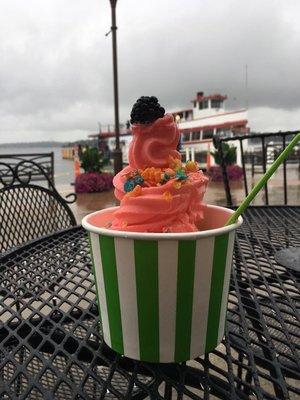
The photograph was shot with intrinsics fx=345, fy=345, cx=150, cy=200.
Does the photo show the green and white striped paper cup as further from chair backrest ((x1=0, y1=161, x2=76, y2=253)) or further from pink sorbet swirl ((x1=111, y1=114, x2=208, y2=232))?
chair backrest ((x1=0, y1=161, x2=76, y2=253))

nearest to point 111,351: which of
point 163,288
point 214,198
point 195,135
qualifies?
point 163,288

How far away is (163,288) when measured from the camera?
0.55 metres

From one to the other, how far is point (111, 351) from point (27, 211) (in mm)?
1621

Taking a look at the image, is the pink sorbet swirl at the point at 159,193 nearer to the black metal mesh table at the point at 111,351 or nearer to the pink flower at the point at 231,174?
the black metal mesh table at the point at 111,351

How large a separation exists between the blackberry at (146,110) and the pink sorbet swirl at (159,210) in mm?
134

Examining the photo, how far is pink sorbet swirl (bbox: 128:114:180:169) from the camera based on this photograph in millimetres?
693

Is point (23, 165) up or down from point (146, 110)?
down

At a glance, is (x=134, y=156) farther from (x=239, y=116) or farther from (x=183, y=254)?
(x=239, y=116)

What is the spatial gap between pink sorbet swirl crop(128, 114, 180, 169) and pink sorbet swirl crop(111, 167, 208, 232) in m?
0.08

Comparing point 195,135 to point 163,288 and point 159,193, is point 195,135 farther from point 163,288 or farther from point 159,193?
point 163,288

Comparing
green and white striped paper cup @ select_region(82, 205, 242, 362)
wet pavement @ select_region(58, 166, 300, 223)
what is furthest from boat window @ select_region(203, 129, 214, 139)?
green and white striped paper cup @ select_region(82, 205, 242, 362)

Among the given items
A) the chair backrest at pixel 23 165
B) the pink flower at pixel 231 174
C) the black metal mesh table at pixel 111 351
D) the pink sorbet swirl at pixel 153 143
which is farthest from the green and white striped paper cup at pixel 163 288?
the pink flower at pixel 231 174

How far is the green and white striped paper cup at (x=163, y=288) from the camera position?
54cm

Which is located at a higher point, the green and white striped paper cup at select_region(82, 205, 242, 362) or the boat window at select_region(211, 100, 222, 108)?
the boat window at select_region(211, 100, 222, 108)
